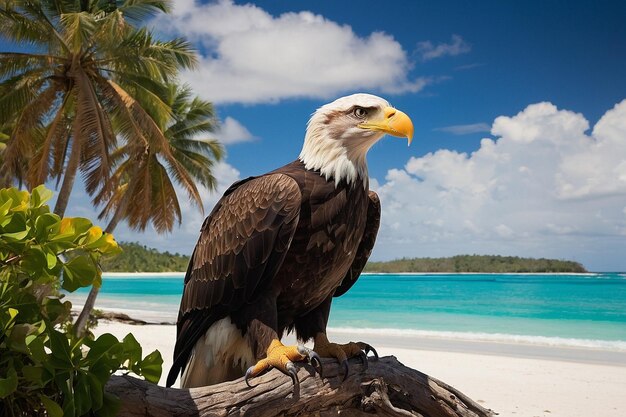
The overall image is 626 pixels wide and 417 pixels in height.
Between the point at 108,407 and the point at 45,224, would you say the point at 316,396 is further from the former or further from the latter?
the point at 45,224

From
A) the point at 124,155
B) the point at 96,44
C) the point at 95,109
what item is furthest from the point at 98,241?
the point at 124,155

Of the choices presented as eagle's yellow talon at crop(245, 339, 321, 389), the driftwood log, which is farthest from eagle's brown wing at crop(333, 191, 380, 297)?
eagle's yellow talon at crop(245, 339, 321, 389)

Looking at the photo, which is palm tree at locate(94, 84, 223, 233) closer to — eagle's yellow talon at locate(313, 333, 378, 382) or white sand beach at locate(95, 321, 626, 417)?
white sand beach at locate(95, 321, 626, 417)

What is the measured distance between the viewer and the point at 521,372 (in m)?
10.9

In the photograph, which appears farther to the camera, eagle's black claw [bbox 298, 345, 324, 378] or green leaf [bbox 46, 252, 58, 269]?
eagle's black claw [bbox 298, 345, 324, 378]

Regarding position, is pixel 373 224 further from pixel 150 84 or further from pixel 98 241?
pixel 150 84

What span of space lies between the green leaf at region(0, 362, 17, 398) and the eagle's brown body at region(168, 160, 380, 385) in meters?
1.17

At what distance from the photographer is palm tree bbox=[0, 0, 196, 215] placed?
36.8ft

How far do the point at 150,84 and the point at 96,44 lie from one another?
145cm

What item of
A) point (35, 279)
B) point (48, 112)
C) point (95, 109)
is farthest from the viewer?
point (48, 112)

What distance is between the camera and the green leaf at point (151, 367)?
5.02 feet

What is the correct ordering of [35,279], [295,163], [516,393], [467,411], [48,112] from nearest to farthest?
[35,279], [467,411], [295,163], [516,393], [48,112]

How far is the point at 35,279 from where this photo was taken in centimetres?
128

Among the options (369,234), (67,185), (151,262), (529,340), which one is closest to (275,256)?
(369,234)
